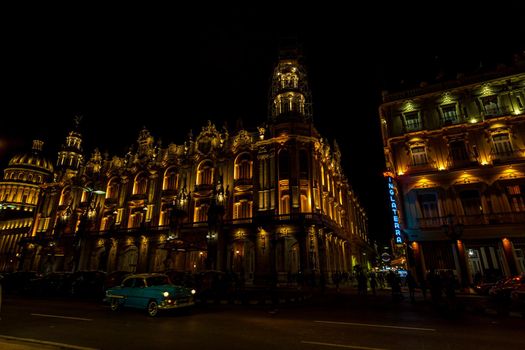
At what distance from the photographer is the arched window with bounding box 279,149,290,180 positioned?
33188mm

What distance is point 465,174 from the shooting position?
24.3 m

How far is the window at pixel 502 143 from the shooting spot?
24047mm

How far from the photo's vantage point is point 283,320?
1027 cm

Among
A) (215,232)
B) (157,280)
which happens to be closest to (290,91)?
(215,232)

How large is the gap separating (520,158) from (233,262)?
2843cm

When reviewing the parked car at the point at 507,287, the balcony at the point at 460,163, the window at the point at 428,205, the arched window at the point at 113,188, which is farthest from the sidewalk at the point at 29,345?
the arched window at the point at 113,188

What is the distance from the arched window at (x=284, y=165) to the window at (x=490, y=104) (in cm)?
1927

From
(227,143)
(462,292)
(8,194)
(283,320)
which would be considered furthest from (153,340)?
(8,194)

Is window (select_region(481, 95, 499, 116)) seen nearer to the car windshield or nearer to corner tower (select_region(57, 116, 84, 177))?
the car windshield

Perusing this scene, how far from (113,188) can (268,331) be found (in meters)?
45.2

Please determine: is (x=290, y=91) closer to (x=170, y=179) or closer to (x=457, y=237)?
(x=170, y=179)

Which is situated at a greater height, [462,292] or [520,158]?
[520,158]

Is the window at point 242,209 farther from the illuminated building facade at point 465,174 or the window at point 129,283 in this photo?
the window at point 129,283

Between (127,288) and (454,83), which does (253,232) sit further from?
(454,83)
